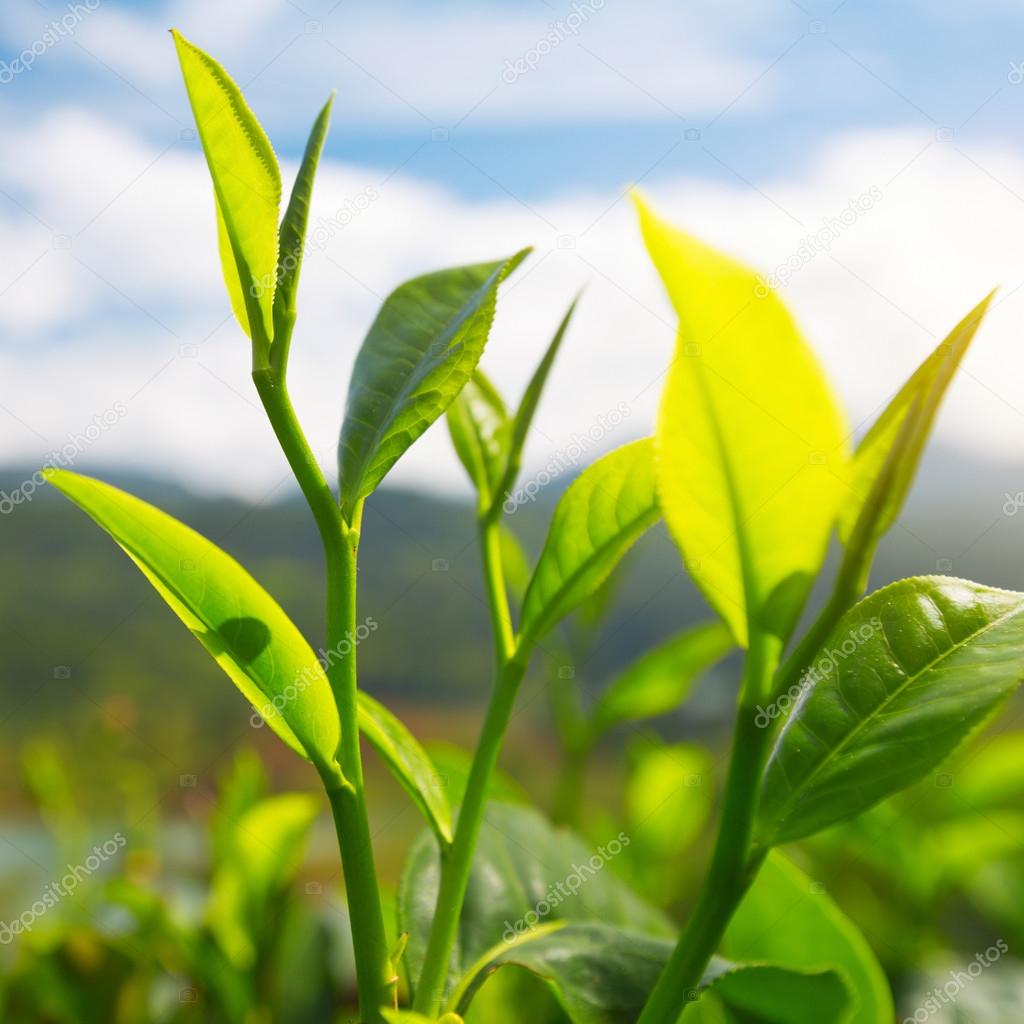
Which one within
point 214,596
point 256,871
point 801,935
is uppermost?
point 214,596

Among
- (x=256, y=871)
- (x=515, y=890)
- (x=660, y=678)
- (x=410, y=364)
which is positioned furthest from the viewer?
(x=660, y=678)

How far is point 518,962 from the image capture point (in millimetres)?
395

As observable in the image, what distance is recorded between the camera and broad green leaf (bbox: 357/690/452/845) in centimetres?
41

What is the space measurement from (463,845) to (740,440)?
206mm

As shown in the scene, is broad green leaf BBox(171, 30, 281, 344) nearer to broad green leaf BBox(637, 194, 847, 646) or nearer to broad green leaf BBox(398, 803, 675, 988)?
broad green leaf BBox(637, 194, 847, 646)

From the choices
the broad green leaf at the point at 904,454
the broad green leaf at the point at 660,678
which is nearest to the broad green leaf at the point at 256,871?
the broad green leaf at the point at 660,678

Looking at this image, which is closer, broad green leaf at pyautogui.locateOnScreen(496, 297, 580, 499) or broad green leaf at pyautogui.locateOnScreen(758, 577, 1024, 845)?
broad green leaf at pyautogui.locateOnScreen(758, 577, 1024, 845)

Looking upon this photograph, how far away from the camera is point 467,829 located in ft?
1.32

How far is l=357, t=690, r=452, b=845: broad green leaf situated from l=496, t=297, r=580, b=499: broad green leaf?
0.42 ft

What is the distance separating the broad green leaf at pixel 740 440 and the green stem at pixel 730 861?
2 cm

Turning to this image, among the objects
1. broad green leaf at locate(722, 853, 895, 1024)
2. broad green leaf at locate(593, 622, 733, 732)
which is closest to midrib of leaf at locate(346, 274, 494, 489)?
broad green leaf at locate(722, 853, 895, 1024)

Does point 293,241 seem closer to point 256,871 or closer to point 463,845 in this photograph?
point 463,845

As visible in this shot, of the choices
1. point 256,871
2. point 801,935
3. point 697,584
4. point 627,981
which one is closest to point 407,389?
point 697,584

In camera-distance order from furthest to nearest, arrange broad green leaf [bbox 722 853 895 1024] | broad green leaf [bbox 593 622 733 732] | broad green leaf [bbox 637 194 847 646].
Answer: broad green leaf [bbox 593 622 733 732] → broad green leaf [bbox 722 853 895 1024] → broad green leaf [bbox 637 194 847 646]
